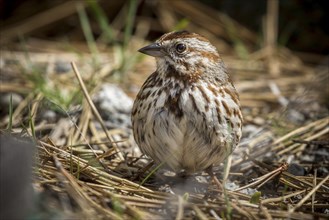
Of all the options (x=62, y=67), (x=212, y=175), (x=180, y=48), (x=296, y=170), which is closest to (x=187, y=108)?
(x=180, y=48)

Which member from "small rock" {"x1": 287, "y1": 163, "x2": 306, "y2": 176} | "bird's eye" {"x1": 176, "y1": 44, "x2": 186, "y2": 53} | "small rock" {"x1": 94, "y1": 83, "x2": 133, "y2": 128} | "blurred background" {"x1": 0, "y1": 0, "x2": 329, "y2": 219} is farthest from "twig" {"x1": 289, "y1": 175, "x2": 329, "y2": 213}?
"small rock" {"x1": 94, "y1": 83, "x2": 133, "y2": 128}

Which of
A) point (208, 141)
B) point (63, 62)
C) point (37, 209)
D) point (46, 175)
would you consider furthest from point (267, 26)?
point (37, 209)

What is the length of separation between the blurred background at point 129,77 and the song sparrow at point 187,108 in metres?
0.27

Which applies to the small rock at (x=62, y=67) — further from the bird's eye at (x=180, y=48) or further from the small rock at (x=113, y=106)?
the bird's eye at (x=180, y=48)

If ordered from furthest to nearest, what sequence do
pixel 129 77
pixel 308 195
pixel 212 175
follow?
pixel 129 77
pixel 212 175
pixel 308 195

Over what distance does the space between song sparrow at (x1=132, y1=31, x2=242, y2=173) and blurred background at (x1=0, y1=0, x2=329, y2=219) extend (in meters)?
0.27

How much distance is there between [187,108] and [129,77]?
1839mm

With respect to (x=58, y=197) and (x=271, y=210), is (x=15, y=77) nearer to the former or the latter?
(x=58, y=197)

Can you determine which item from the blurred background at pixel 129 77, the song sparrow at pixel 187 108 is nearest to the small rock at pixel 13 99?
the blurred background at pixel 129 77

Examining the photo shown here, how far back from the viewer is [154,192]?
2816mm

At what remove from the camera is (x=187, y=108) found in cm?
293

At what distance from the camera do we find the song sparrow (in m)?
2.94

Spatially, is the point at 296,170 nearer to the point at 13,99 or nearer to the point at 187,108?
the point at 187,108

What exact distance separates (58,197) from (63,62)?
2.57m
